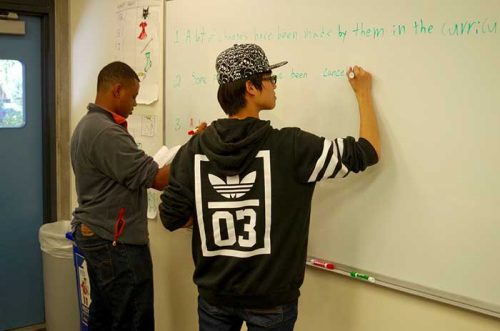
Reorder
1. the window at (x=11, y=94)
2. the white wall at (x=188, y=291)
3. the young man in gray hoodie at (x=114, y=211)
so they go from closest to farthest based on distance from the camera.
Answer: the white wall at (x=188, y=291), the young man in gray hoodie at (x=114, y=211), the window at (x=11, y=94)

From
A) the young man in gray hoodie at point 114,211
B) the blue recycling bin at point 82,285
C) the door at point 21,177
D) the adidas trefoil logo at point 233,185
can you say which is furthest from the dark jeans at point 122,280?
the door at point 21,177

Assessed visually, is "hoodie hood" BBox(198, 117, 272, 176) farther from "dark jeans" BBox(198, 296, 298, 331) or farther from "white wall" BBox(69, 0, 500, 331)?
"white wall" BBox(69, 0, 500, 331)

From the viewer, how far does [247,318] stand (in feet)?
Answer: 4.77

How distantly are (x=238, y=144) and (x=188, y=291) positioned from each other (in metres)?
1.25

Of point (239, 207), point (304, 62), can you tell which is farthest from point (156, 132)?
point (239, 207)

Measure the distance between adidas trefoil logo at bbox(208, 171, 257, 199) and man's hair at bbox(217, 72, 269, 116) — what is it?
0.65 ft

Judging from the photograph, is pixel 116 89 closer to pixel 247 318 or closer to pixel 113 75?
pixel 113 75

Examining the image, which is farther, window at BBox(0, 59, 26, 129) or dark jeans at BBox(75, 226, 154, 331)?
window at BBox(0, 59, 26, 129)

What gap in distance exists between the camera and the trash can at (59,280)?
9.02ft

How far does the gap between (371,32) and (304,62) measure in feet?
0.92

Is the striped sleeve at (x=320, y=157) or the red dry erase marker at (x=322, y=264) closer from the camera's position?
the striped sleeve at (x=320, y=157)

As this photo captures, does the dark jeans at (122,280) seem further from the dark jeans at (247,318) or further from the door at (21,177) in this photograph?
the door at (21,177)

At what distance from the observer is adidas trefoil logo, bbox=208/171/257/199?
139cm

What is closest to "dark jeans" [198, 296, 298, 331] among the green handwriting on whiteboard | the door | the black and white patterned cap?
the black and white patterned cap
